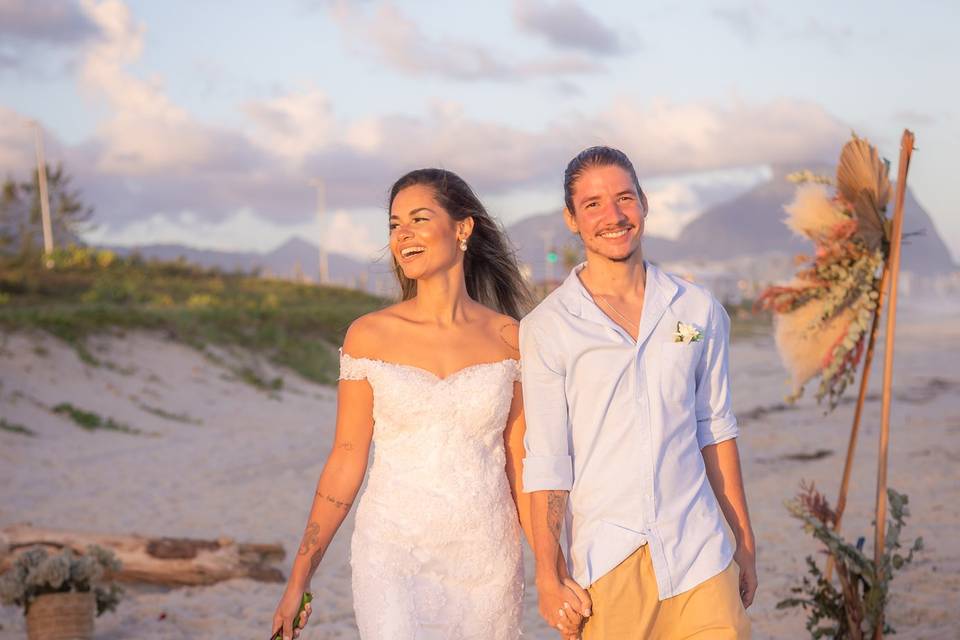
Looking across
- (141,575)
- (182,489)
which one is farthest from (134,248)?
(141,575)

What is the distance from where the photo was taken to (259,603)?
793 cm

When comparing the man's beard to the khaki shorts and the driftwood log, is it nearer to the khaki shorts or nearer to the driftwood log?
the khaki shorts

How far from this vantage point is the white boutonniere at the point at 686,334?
320cm

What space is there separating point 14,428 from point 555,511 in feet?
45.5

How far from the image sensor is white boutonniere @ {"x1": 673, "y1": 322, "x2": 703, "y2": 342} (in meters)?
3.20

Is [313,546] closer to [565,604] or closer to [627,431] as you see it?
[565,604]

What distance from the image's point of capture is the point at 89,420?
16.6 meters

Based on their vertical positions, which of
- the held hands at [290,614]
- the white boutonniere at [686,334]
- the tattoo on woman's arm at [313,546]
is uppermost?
the white boutonniere at [686,334]

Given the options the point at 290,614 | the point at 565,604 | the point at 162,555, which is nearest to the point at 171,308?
the point at 162,555

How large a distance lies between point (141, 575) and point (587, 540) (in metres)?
5.82

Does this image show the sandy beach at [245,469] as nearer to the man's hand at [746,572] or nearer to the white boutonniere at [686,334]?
the man's hand at [746,572]

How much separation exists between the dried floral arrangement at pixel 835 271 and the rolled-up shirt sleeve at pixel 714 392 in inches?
84.4

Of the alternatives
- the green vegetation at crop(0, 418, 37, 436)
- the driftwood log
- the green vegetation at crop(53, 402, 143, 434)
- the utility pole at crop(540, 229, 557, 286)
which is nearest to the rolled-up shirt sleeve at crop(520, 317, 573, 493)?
the driftwood log

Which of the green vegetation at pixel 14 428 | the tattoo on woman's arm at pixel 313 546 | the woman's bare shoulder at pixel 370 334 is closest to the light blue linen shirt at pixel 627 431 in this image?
the woman's bare shoulder at pixel 370 334
